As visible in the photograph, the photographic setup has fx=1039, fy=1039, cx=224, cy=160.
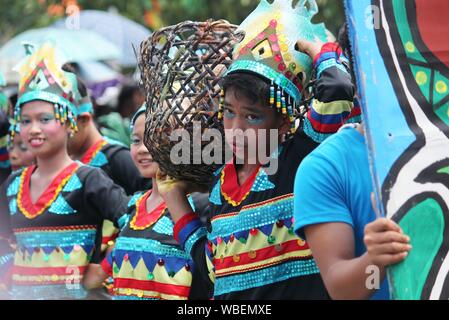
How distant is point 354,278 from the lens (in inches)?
112

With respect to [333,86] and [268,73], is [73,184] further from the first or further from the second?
[333,86]

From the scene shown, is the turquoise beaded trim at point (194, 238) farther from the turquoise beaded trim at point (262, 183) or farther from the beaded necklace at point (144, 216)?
the beaded necklace at point (144, 216)

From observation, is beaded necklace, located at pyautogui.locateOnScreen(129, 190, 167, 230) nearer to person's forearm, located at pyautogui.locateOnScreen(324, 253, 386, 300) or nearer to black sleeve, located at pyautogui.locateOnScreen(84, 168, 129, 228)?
black sleeve, located at pyautogui.locateOnScreen(84, 168, 129, 228)

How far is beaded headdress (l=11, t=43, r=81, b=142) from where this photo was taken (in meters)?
5.63

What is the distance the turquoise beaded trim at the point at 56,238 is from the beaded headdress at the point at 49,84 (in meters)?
0.63

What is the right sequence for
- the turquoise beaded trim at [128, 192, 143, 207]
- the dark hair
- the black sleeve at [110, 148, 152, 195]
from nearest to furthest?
1. the dark hair
2. the turquoise beaded trim at [128, 192, 143, 207]
3. the black sleeve at [110, 148, 152, 195]

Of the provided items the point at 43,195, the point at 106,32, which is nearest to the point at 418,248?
the point at 43,195

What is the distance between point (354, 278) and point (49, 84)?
126 inches

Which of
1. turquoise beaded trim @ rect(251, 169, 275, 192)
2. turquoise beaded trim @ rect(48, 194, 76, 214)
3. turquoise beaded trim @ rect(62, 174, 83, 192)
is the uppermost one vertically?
turquoise beaded trim @ rect(62, 174, 83, 192)

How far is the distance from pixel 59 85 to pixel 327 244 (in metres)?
3.10

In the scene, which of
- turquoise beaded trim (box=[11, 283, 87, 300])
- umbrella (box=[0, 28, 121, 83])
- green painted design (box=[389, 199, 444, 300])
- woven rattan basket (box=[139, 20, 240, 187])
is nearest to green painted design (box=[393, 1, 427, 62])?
green painted design (box=[389, 199, 444, 300])

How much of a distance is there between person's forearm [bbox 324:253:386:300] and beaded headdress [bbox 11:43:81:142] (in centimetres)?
302

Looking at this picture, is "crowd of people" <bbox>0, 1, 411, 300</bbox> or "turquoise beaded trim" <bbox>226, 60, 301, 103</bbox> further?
"turquoise beaded trim" <bbox>226, 60, 301, 103</bbox>
